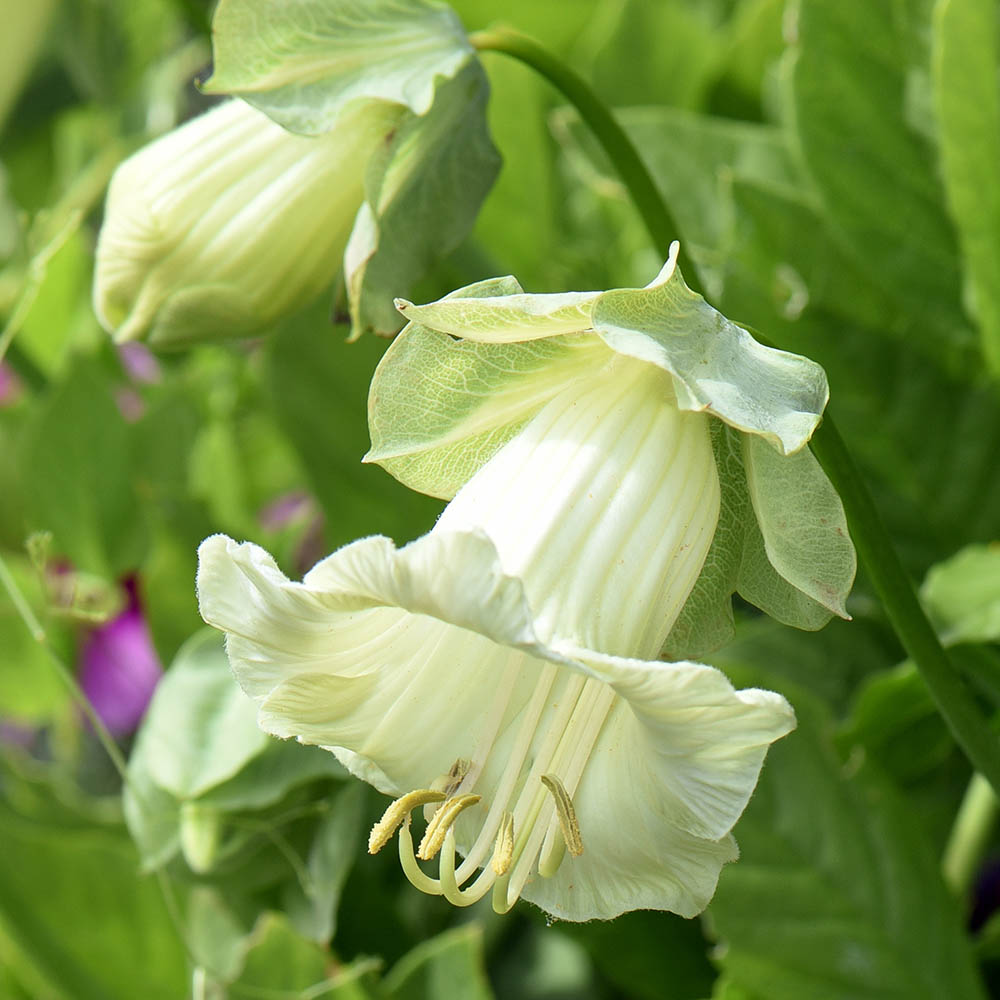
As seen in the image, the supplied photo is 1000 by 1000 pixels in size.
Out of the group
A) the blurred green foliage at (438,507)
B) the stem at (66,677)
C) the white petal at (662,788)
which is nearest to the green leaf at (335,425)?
the blurred green foliage at (438,507)

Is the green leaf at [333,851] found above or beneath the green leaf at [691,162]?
beneath

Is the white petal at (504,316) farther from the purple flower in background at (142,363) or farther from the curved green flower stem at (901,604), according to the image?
the purple flower in background at (142,363)

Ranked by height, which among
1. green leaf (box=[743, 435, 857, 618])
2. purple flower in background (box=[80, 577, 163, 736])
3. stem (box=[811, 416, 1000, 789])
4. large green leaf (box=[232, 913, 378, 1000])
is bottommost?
purple flower in background (box=[80, 577, 163, 736])

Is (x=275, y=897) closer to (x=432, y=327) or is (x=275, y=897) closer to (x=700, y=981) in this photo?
(x=700, y=981)

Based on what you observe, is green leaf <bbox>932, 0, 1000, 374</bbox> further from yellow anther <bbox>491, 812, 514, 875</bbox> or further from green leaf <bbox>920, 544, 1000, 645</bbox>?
yellow anther <bbox>491, 812, 514, 875</bbox>

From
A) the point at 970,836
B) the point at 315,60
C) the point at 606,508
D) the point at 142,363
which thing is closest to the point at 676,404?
the point at 606,508

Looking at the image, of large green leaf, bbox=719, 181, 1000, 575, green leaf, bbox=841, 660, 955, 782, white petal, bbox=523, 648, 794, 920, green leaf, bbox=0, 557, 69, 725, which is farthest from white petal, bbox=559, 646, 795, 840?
green leaf, bbox=0, 557, 69, 725

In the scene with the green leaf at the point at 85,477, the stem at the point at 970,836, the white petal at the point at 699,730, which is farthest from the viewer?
the green leaf at the point at 85,477
